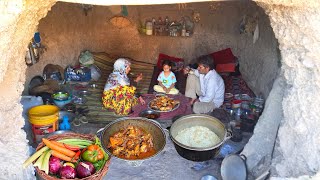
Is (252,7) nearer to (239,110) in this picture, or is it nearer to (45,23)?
(239,110)

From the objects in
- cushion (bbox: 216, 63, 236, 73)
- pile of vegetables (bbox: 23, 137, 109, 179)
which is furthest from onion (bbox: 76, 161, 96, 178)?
cushion (bbox: 216, 63, 236, 73)

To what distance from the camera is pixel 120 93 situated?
6559mm

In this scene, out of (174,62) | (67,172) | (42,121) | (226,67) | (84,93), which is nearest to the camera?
(67,172)

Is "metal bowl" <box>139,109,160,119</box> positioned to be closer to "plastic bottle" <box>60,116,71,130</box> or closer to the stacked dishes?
"plastic bottle" <box>60,116,71,130</box>

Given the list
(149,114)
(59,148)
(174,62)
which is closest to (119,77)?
(149,114)

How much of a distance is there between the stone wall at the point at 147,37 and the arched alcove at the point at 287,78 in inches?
143

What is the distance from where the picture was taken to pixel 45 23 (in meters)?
7.33

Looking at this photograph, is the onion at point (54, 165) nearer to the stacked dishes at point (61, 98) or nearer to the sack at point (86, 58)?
the stacked dishes at point (61, 98)

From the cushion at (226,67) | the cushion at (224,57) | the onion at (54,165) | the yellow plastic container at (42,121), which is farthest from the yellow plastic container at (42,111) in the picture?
the cushion at (224,57)

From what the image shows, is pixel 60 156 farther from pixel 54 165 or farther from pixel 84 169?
pixel 84 169

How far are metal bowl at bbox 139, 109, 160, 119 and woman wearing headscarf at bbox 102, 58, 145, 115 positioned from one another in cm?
39

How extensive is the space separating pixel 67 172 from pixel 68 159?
0.85 ft

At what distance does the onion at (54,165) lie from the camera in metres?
4.01

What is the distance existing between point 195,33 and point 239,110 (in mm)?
3544
